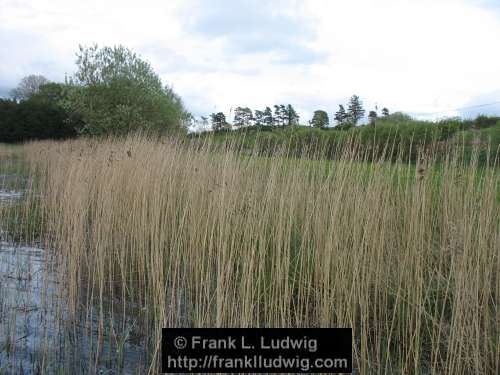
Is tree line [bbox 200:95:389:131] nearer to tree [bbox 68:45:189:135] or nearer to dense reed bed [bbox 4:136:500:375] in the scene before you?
dense reed bed [bbox 4:136:500:375]

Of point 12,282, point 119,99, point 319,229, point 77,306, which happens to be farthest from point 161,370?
point 119,99

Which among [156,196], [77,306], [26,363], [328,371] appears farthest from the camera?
[156,196]

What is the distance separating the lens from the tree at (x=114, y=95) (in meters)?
13.6

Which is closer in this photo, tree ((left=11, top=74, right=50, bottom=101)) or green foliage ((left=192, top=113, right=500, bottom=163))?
green foliage ((left=192, top=113, right=500, bottom=163))

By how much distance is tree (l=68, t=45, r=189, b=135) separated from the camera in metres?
13.6

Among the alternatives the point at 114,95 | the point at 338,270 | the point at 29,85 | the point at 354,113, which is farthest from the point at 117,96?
the point at 29,85

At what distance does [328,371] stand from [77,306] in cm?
172

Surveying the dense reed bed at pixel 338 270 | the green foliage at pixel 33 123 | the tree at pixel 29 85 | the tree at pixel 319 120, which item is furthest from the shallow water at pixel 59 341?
the tree at pixel 29 85

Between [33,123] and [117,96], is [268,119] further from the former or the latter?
[33,123]

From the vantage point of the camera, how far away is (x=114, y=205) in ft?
12.3

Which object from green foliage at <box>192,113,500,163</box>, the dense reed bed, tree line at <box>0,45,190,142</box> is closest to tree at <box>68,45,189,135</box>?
tree line at <box>0,45,190,142</box>

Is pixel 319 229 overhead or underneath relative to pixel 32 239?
overhead

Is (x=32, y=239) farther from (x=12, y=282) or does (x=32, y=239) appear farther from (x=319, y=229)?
(x=319, y=229)

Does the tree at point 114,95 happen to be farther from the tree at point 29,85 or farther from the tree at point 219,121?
the tree at point 29,85
